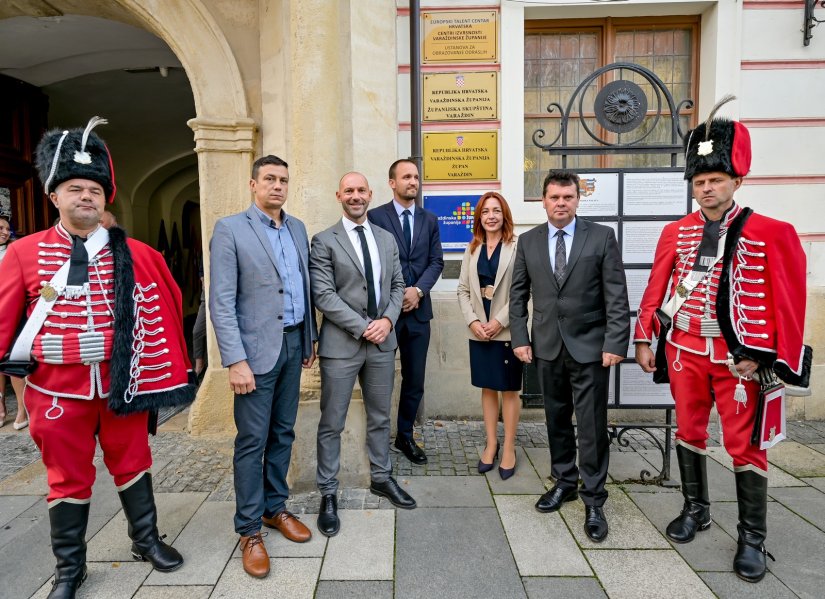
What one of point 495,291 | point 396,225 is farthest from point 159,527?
point 495,291

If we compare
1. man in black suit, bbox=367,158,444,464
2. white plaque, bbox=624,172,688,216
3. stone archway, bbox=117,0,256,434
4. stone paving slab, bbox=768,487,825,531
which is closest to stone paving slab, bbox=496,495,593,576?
man in black suit, bbox=367,158,444,464

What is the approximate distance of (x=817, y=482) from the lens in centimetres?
379

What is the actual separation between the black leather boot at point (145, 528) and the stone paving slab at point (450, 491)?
4.99 feet

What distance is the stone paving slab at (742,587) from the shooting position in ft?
8.23

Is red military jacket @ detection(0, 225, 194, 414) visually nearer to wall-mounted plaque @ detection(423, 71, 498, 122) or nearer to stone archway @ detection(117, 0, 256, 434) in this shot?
stone archway @ detection(117, 0, 256, 434)

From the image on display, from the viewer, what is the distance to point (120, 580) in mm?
2660

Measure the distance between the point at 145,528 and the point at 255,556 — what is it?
0.62m

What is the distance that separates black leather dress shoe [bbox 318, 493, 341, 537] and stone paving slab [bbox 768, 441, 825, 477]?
11.5 feet

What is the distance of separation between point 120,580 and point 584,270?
3.11 metres

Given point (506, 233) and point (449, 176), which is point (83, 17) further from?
point (506, 233)

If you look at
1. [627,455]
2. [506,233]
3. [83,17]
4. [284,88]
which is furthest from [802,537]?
[83,17]

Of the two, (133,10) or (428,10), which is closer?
(133,10)

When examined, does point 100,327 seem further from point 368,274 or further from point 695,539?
A: point 695,539

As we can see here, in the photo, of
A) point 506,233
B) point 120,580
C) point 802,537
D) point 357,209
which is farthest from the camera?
point 506,233
